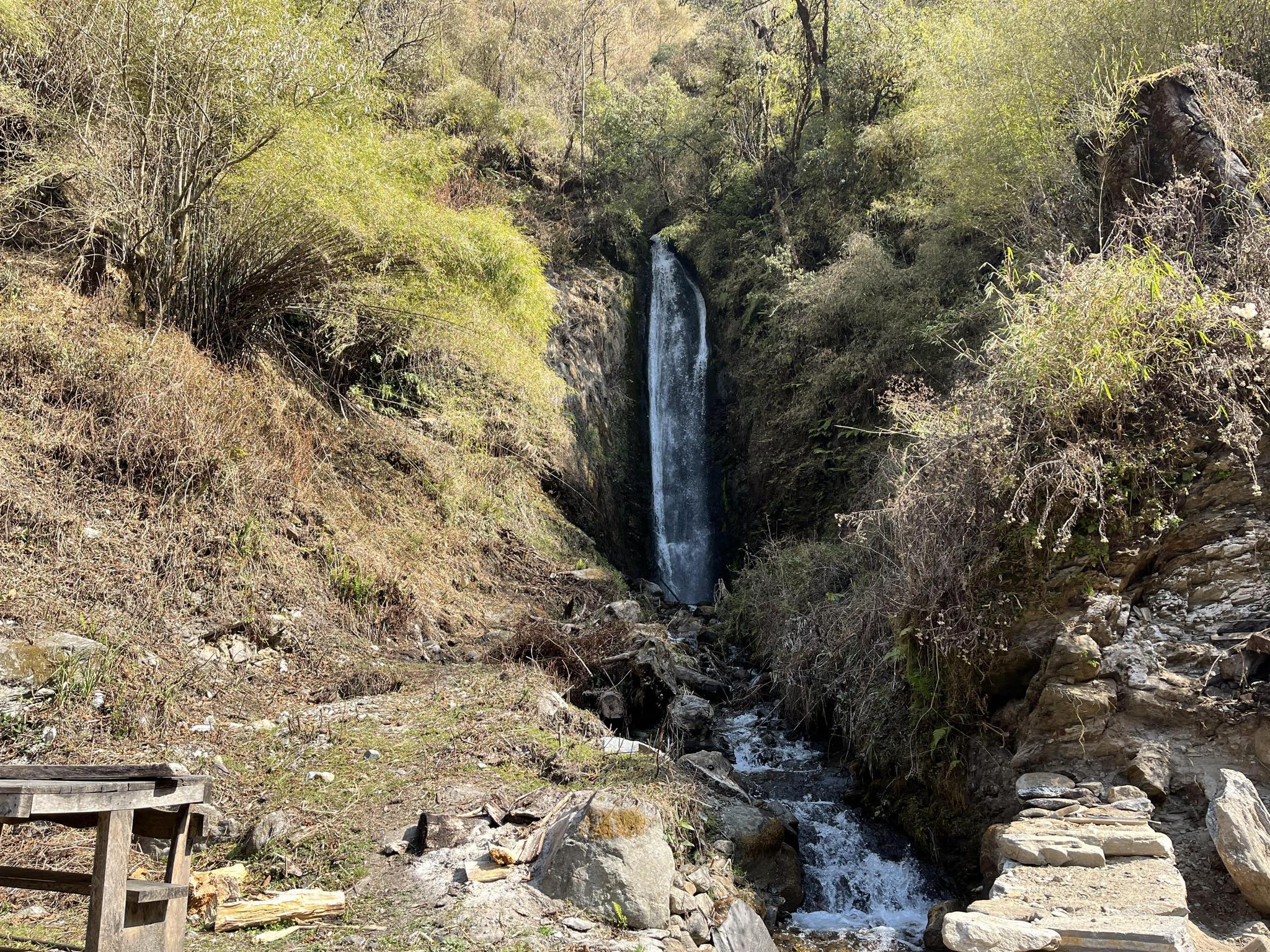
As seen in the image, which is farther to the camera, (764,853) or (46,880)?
(764,853)

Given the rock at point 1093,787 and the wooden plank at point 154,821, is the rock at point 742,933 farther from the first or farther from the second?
the wooden plank at point 154,821

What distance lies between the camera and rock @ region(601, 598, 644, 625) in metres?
10.1

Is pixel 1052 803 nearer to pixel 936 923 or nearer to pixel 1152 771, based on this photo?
pixel 1152 771

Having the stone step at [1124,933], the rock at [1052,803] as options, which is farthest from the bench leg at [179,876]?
the rock at [1052,803]

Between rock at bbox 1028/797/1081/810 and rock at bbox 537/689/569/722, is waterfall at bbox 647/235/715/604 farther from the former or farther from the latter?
rock at bbox 1028/797/1081/810

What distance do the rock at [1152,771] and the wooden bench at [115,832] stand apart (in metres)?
4.96

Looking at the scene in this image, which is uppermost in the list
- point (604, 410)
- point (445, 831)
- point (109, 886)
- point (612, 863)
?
point (604, 410)

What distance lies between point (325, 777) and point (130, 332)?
16.1ft

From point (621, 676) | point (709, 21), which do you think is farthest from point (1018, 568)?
point (709, 21)

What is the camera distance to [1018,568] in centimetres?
549

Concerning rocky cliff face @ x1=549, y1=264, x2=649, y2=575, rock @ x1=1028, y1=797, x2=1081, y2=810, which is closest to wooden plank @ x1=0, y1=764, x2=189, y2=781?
rock @ x1=1028, y1=797, x2=1081, y2=810

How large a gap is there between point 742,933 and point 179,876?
9.56 ft

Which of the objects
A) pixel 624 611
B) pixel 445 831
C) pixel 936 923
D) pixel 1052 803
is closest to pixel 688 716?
pixel 624 611

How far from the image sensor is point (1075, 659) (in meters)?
5.07
